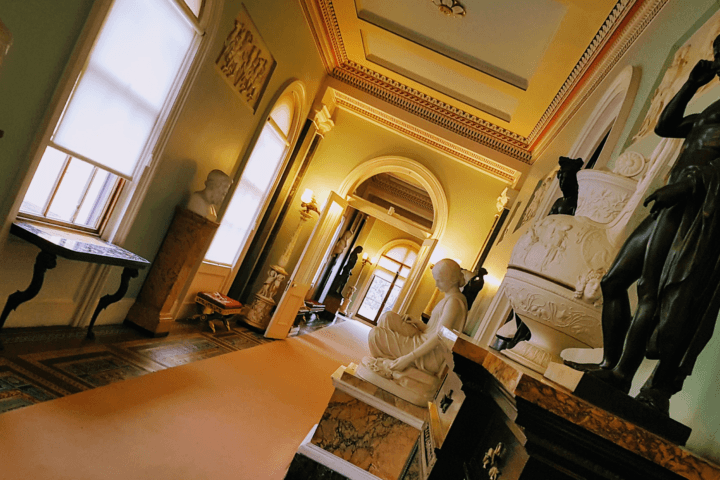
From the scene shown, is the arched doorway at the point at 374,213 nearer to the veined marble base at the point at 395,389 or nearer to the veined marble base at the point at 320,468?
the veined marble base at the point at 395,389

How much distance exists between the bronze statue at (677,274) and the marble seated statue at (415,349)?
8.28 ft

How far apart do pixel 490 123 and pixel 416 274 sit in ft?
11.0

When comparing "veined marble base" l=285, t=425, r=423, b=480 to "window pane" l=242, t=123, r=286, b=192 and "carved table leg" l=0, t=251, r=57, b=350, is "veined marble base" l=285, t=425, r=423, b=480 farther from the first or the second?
"window pane" l=242, t=123, r=286, b=192

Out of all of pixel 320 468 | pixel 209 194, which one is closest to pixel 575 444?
pixel 320 468

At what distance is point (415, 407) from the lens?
13.1ft

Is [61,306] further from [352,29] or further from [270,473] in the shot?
[352,29]

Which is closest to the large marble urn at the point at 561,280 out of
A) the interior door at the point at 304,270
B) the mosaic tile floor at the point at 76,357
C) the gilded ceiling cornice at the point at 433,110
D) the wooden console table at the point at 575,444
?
the wooden console table at the point at 575,444

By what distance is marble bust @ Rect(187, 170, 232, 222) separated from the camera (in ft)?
22.2

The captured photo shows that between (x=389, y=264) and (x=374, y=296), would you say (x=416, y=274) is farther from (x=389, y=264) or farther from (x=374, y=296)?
(x=374, y=296)

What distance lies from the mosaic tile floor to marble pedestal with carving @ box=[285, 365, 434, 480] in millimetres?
1845

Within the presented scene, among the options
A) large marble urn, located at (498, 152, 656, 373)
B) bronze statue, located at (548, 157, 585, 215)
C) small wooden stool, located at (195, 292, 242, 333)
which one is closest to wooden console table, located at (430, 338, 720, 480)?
large marble urn, located at (498, 152, 656, 373)

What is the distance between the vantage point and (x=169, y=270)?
6.69 metres

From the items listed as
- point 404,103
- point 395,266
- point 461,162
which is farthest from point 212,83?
point 395,266

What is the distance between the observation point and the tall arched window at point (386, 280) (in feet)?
77.9
